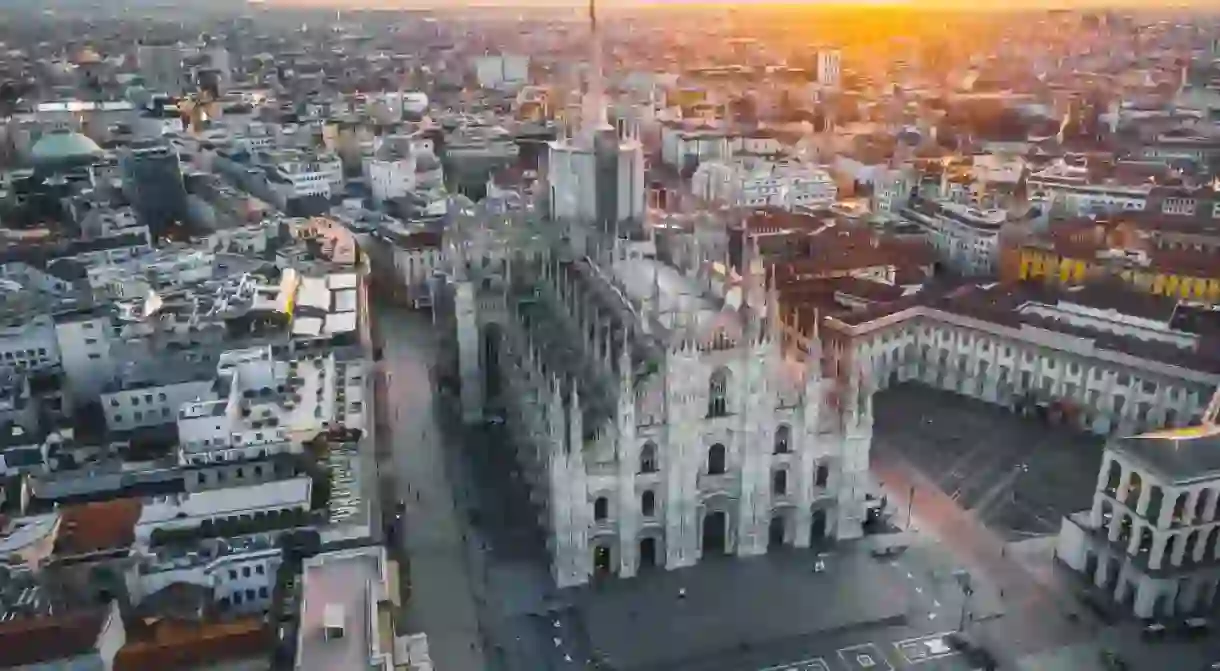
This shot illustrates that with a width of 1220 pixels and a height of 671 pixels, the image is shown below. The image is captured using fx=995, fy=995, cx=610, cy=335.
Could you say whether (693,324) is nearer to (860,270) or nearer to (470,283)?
(470,283)

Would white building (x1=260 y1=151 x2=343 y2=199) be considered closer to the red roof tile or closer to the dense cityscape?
the dense cityscape

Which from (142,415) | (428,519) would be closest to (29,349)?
(142,415)

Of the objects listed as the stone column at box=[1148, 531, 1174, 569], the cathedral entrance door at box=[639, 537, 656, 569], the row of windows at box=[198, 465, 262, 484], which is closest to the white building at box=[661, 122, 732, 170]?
the cathedral entrance door at box=[639, 537, 656, 569]

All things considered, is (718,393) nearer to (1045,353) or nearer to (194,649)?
(194,649)

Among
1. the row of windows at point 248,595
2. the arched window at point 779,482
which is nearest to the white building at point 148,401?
the row of windows at point 248,595

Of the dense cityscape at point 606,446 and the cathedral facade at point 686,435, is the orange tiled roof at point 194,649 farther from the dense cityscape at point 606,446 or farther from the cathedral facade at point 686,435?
the cathedral facade at point 686,435

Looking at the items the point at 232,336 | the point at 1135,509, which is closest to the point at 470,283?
the point at 232,336

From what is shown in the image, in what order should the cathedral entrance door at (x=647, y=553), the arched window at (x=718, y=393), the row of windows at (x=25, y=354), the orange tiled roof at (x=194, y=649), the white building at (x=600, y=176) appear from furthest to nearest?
the row of windows at (x=25, y=354)
the white building at (x=600, y=176)
the cathedral entrance door at (x=647, y=553)
the arched window at (x=718, y=393)
the orange tiled roof at (x=194, y=649)
